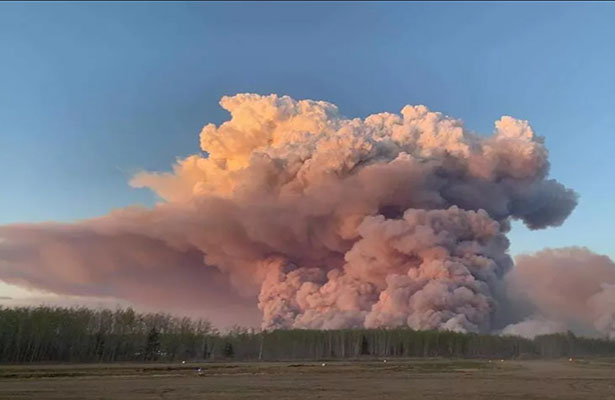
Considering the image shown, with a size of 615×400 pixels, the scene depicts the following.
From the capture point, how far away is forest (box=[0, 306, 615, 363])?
82.6 meters

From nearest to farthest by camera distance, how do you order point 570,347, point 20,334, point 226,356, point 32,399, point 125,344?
point 32,399, point 20,334, point 125,344, point 226,356, point 570,347

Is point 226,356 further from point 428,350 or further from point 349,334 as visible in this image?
point 428,350

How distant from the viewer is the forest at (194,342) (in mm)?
82562

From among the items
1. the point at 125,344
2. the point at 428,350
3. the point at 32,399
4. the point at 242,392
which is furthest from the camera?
the point at 428,350

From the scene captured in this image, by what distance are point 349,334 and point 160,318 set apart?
1412 inches

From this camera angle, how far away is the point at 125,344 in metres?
93.9

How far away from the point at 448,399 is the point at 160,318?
3734 inches

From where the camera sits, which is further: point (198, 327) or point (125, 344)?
point (198, 327)

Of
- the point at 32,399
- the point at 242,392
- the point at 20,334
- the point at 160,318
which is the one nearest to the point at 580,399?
the point at 242,392

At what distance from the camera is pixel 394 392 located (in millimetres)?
33906

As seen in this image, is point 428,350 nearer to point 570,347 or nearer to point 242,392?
point 570,347

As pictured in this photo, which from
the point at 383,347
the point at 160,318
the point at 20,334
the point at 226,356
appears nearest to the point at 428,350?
the point at 383,347

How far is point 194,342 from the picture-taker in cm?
10762

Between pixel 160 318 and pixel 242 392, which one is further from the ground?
pixel 160 318
